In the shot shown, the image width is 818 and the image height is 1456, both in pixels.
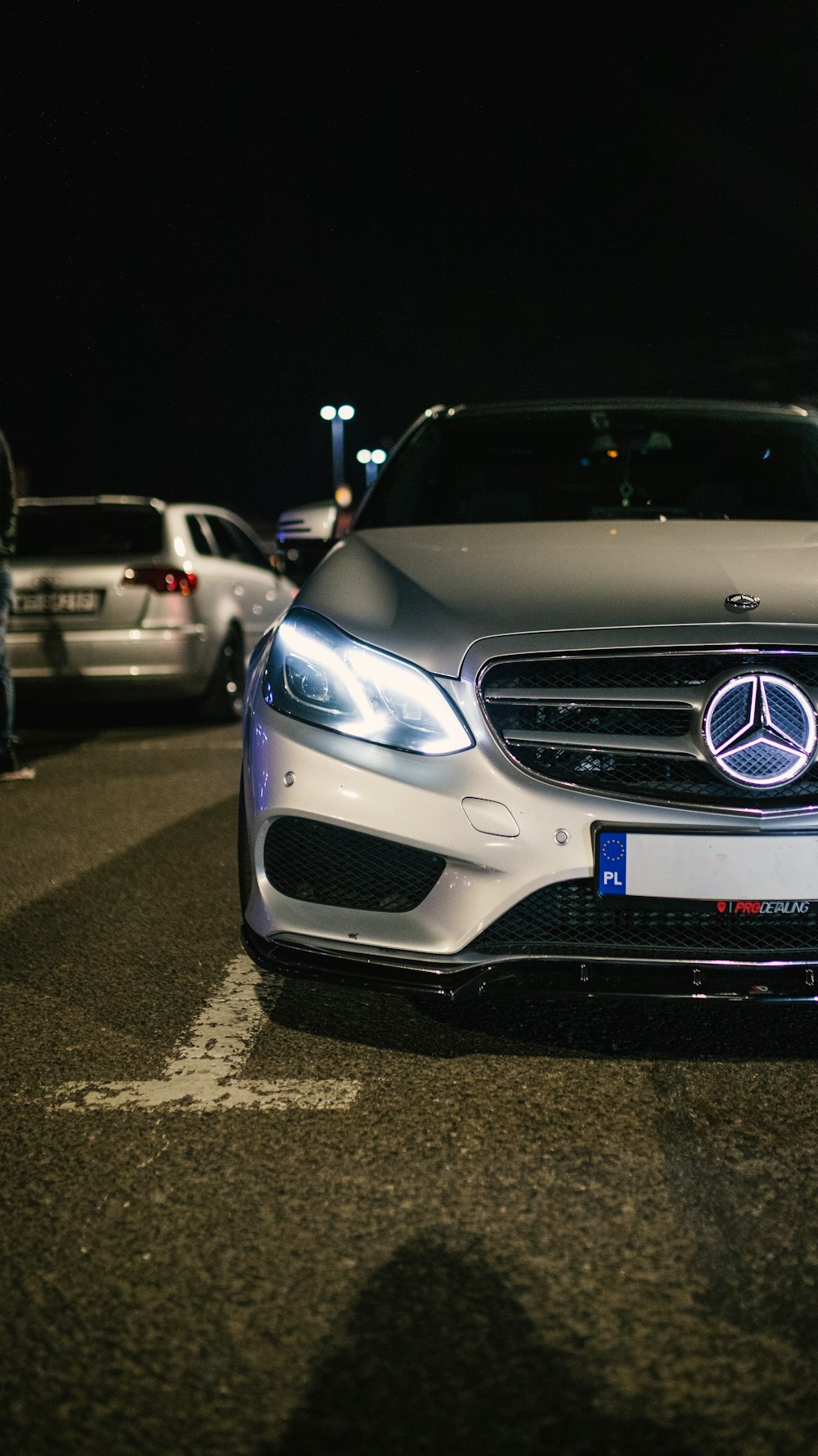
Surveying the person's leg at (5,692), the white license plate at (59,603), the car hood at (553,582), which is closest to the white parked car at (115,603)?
the white license plate at (59,603)

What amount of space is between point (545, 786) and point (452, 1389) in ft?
4.21

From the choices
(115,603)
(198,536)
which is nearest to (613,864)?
(115,603)

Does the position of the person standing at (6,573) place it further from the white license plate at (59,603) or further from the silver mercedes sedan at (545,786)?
the silver mercedes sedan at (545,786)

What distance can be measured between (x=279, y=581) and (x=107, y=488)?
1680 inches

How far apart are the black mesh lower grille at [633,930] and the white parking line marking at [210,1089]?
48cm

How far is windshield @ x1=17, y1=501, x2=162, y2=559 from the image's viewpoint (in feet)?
31.0

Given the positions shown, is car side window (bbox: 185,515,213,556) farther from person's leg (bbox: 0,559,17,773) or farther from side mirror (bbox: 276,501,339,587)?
side mirror (bbox: 276,501,339,587)

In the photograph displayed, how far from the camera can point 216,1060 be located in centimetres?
333

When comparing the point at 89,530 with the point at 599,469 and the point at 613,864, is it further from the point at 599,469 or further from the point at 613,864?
the point at 613,864

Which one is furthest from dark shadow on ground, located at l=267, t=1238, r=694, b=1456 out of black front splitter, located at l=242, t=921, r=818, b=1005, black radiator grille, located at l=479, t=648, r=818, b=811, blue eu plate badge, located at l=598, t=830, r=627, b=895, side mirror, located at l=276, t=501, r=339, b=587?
side mirror, located at l=276, t=501, r=339, b=587

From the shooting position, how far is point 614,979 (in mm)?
2910

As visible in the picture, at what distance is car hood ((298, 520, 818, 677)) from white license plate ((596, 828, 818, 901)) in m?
0.49

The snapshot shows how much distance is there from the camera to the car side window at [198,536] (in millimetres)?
9812

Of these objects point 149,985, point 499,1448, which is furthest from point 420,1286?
point 149,985
